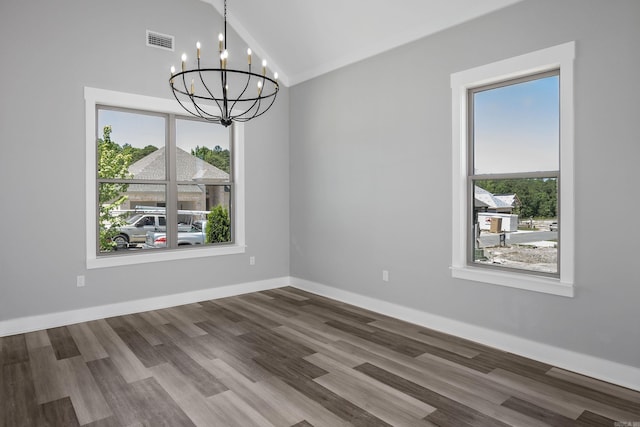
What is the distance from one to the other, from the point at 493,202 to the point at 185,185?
12.0ft

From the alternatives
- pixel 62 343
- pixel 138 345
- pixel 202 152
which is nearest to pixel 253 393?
pixel 138 345

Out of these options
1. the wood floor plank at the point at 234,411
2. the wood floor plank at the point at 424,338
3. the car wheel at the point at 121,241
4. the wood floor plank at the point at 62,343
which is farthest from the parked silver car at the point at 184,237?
the wood floor plank at the point at 234,411

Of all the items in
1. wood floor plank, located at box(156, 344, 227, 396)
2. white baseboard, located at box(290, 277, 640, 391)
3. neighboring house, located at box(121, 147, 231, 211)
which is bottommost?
wood floor plank, located at box(156, 344, 227, 396)

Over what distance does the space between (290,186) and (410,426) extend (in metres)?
4.14

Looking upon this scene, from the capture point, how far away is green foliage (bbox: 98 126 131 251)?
4.62m

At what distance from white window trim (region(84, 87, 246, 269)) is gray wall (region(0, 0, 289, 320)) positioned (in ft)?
0.22

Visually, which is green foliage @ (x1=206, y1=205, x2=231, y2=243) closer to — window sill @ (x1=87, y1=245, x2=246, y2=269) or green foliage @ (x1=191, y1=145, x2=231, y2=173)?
window sill @ (x1=87, y1=245, x2=246, y2=269)

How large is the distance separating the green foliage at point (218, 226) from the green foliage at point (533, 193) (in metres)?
3.43

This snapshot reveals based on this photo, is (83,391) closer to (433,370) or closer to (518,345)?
(433,370)

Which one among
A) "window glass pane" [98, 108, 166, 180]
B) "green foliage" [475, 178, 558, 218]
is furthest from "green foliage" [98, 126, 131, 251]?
"green foliage" [475, 178, 558, 218]

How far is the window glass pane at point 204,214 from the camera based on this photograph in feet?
17.1

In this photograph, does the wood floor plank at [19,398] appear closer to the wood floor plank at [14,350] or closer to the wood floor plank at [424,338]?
the wood floor plank at [14,350]

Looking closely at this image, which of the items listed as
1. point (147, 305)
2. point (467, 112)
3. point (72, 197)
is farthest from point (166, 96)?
point (467, 112)

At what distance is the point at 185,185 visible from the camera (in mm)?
5230
